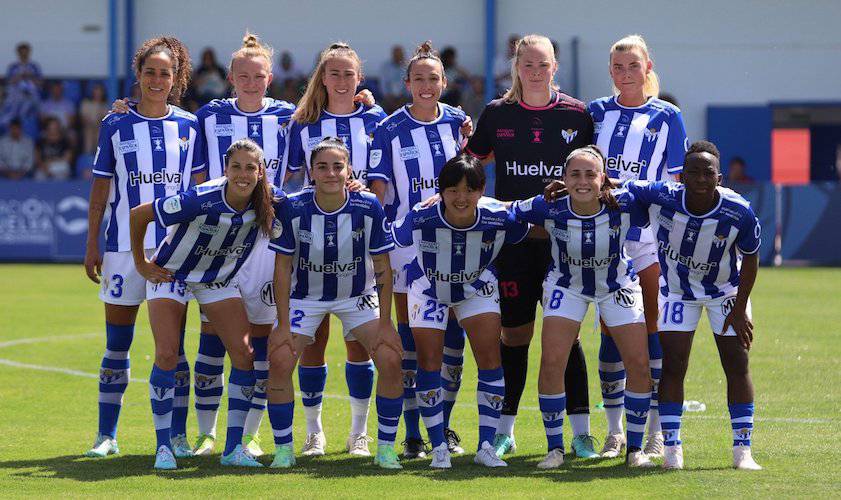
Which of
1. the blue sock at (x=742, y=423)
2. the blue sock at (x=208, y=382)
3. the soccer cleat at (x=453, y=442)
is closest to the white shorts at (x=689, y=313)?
the blue sock at (x=742, y=423)

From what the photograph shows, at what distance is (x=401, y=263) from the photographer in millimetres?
6996

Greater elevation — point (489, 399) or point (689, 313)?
point (689, 313)

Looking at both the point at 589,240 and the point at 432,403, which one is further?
the point at 432,403

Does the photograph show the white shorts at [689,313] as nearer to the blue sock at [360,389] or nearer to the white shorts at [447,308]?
the white shorts at [447,308]

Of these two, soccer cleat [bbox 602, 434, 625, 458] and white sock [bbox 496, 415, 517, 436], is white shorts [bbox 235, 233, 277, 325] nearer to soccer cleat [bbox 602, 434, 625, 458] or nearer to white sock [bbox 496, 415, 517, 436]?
white sock [bbox 496, 415, 517, 436]

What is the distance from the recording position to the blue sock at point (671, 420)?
6.41 meters

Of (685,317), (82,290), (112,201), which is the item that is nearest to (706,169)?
(685,317)

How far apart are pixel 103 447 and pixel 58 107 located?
Answer: 17.2 m

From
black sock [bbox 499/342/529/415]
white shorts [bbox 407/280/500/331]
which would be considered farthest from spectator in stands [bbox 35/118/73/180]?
white shorts [bbox 407/280/500/331]

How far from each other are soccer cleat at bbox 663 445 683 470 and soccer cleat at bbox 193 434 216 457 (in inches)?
94.5

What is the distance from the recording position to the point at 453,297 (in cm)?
662

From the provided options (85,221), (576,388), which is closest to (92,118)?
(85,221)

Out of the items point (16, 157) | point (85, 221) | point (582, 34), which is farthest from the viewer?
point (582, 34)

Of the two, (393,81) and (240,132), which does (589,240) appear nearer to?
(240,132)
